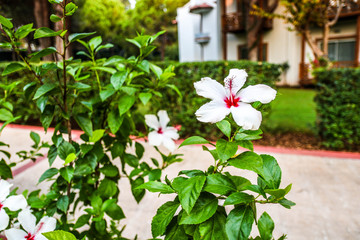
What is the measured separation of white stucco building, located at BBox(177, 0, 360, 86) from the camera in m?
11.2

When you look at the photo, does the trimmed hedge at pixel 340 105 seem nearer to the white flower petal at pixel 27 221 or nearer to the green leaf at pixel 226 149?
the green leaf at pixel 226 149

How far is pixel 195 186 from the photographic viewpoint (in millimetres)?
640

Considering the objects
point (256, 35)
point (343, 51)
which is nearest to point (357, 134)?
point (256, 35)

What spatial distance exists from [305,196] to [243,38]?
37.3 ft

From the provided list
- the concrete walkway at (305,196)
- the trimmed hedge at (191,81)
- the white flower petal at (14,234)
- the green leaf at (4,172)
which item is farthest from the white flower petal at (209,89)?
the trimmed hedge at (191,81)

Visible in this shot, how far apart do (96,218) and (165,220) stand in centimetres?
47

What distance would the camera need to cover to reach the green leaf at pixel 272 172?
0.68 m

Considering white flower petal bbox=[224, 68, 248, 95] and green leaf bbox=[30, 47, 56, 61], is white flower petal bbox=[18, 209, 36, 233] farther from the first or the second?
white flower petal bbox=[224, 68, 248, 95]

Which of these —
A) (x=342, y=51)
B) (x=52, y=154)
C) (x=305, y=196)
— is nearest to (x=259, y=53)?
(x=342, y=51)

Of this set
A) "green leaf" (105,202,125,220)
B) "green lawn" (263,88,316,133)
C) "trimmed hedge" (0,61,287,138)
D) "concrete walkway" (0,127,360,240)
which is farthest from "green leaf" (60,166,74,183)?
"green lawn" (263,88,316,133)

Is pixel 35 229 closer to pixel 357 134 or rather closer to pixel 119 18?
pixel 357 134

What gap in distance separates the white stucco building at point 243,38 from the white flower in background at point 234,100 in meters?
11.4

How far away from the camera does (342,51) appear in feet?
37.6

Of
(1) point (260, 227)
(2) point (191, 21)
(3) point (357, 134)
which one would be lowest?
(3) point (357, 134)
